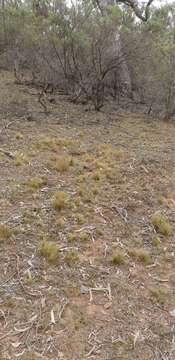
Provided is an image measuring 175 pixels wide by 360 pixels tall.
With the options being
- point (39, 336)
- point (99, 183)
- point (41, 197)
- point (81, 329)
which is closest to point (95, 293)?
point (81, 329)

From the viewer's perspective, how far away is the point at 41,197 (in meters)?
4.28

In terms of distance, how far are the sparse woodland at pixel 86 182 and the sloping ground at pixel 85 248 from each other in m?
0.01

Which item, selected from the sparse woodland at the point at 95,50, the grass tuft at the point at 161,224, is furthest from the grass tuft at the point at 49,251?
the sparse woodland at the point at 95,50

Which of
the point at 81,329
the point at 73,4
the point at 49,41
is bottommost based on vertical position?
the point at 81,329

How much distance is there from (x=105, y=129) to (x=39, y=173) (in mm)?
2411

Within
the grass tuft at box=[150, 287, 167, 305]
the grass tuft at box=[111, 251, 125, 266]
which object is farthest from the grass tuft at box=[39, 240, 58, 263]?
the grass tuft at box=[150, 287, 167, 305]

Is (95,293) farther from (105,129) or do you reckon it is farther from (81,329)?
(105,129)

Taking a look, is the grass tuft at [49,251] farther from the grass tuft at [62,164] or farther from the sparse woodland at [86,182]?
the grass tuft at [62,164]

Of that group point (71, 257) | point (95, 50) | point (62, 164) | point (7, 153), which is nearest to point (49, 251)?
point (71, 257)

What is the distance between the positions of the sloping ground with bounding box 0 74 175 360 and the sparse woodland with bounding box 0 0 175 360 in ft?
0.03

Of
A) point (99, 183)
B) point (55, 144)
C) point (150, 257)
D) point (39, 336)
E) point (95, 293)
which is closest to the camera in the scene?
point (39, 336)

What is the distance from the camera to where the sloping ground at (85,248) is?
2631 mm

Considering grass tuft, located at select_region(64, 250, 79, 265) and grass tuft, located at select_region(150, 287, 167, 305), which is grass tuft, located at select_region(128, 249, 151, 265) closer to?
grass tuft, located at select_region(150, 287, 167, 305)

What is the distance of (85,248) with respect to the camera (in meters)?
3.55
